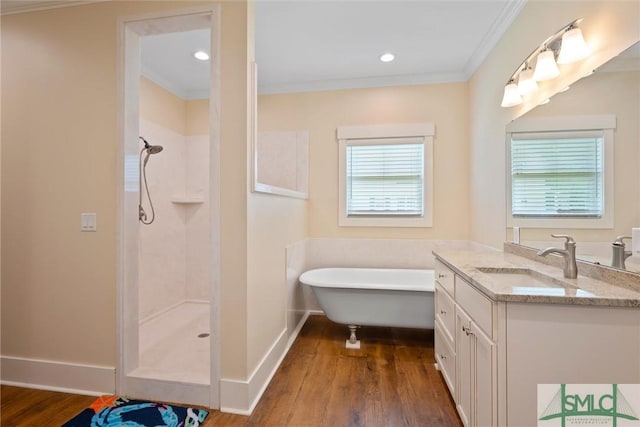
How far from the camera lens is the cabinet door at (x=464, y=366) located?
4.52 ft

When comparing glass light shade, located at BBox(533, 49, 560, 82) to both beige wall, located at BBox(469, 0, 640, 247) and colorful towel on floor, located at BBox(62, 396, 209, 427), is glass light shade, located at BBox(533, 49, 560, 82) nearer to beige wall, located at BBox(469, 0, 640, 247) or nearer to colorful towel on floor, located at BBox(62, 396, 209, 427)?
beige wall, located at BBox(469, 0, 640, 247)

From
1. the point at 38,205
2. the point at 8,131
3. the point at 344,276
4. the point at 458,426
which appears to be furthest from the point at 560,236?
the point at 8,131

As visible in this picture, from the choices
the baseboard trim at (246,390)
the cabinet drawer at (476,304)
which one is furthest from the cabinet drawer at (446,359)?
the baseboard trim at (246,390)

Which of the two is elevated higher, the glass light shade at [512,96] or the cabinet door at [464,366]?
the glass light shade at [512,96]

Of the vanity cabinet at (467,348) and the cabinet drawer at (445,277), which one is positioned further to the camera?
the cabinet drawer at (445,277)

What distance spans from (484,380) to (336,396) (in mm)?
942

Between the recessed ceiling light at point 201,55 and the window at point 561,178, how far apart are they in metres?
2.65

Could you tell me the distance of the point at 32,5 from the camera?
1873mm

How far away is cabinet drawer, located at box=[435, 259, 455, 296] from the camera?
1.71 m

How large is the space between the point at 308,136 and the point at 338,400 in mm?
2515

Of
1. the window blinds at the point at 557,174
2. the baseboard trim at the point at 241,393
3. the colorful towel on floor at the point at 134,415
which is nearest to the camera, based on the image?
the window blinds at the point at 557,174

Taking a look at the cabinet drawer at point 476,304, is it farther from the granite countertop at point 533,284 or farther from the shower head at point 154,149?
the shower head at point 154,149

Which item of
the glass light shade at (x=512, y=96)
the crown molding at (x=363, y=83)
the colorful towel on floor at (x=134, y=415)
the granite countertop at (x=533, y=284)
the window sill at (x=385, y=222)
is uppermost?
the crown molding at (x=363, y=83)

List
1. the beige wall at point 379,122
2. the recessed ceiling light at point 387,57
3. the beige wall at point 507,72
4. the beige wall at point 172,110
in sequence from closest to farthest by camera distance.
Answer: the beige wall at point 507,72
the recessed ceiling light at point 387,57
the beige wall at point 172,110
the beige wall at point 379,122
